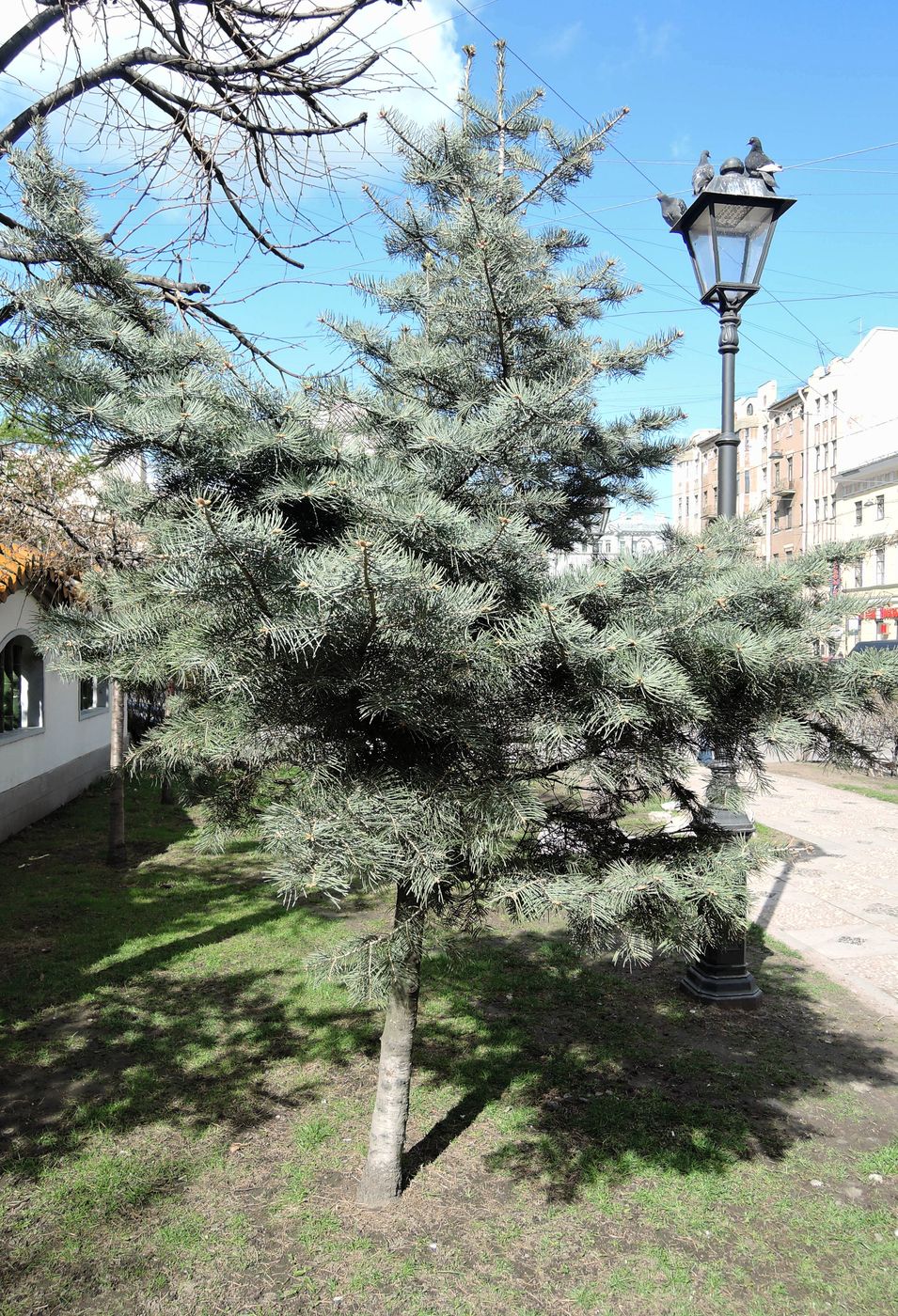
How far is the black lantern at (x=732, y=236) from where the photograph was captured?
15.7 feet

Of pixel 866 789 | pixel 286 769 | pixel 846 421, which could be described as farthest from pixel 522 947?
pixel 846 421

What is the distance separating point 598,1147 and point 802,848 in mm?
7800

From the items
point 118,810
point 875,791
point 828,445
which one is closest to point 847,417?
point 828,445

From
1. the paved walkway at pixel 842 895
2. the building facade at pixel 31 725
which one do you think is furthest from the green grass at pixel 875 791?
the building facade at pixel 31 725

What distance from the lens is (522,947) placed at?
7621 mm

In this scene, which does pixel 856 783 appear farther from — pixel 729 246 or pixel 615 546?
pixel 615 546

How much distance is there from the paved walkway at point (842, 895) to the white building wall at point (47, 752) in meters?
8.04

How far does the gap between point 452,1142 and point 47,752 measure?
34.6 feet

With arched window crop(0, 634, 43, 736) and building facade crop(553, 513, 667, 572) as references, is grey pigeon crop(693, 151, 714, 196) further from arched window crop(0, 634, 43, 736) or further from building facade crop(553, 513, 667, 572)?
arched window crop(0, 634, 43, 736)

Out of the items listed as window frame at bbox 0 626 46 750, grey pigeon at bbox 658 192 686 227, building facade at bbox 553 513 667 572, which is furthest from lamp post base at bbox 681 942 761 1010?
window frame at bbox 0 626 46 750

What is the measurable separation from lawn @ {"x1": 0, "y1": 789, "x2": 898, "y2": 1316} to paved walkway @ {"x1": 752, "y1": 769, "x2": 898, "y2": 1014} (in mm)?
409

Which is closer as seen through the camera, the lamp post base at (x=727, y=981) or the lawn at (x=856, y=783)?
the lamp post base at (x=727, y=981)

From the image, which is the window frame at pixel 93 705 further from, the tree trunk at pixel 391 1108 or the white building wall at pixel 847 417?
the white building wall at pixel 847 417

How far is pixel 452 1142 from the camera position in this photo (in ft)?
14.4
